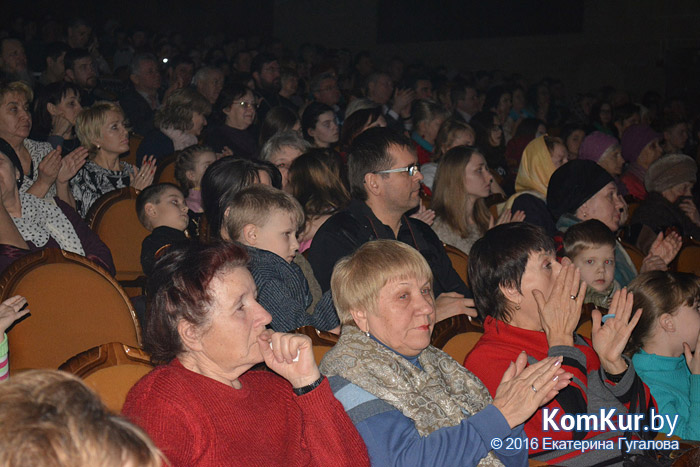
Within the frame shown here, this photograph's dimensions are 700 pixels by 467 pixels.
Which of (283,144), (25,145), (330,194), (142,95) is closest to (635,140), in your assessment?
(283,144)

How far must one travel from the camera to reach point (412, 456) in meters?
1.68

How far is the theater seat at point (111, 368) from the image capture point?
65.0 inches

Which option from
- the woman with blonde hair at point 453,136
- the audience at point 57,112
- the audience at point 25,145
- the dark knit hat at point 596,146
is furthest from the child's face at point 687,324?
the audience at point 57,112

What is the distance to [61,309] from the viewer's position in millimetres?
2312

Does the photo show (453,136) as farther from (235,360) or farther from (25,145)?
(235,360)

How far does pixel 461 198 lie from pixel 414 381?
2286 mm

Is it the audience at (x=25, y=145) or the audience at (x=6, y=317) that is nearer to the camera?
the audience at (x=6, y=317)

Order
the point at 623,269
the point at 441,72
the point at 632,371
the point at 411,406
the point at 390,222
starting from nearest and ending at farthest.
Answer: the point at 411,406
the point at 632,371
the point at 390,222
the point at 623,269
the point at 441,72

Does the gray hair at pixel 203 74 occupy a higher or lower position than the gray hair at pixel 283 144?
higher

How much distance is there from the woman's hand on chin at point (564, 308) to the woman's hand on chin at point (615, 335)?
84mm

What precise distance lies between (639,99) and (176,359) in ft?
39.7

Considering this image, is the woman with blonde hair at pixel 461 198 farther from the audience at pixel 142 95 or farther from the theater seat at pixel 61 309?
the audience at pixel 142 95

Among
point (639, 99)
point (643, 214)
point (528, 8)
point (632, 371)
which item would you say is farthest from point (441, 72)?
point (632, 371)

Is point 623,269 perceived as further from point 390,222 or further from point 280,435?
point 280,435
